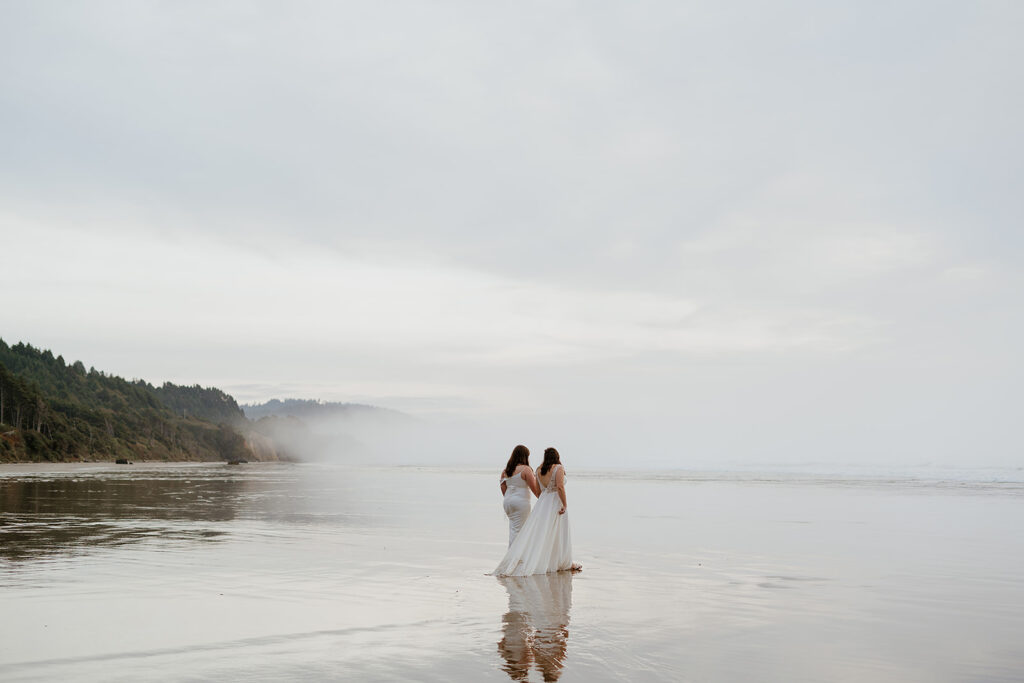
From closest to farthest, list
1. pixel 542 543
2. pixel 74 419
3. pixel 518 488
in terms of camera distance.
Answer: pixel 542 543 < pixel 518 488 < pixel 74 419

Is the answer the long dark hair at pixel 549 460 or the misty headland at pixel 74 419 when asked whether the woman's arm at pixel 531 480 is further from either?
the misty headland at pixel 74 419

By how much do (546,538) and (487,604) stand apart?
3.20 meters

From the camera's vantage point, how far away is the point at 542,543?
516 inches

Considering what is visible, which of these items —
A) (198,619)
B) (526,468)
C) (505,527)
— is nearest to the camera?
(198,619)

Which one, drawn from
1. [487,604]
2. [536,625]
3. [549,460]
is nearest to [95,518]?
[549,460]

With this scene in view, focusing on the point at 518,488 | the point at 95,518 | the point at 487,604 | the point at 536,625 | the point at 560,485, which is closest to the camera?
the point at 536,625

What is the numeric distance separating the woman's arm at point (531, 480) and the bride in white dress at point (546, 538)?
0.14m

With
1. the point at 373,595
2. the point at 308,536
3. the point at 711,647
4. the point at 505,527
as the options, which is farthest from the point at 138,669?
the point at 505,527

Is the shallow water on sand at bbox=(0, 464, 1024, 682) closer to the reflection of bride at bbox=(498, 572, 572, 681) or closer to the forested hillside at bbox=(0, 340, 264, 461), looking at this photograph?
the reflection of bride at bbox=(498, 572, 572, 681)

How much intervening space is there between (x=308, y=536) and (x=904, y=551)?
42.8 feet

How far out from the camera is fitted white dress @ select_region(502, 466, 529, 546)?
14.1 meters

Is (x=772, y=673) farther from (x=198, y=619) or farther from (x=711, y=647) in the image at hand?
(x=198, y=619)

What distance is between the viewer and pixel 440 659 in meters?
7.23

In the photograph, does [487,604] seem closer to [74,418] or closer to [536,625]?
[536,625]
